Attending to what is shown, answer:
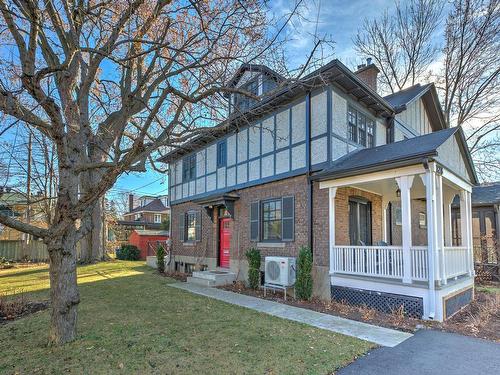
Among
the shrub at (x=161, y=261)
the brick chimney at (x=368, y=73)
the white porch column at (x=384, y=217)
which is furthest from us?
the shrub at (x=161, y=261)

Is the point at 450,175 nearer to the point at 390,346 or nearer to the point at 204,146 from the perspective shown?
the point at 390,346

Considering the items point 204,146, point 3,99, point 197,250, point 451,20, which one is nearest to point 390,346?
point 3,99

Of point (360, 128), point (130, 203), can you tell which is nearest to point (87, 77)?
point (360, 128)

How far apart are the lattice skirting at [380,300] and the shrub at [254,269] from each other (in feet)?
8.99

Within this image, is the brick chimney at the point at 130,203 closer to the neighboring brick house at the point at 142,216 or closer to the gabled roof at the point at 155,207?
the neighboring brick house at the point at 142,216

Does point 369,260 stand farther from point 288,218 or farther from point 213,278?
point 213,278

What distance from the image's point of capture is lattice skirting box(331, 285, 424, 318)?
714cm

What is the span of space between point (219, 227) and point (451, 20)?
1616cm

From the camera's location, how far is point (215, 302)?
338 inches

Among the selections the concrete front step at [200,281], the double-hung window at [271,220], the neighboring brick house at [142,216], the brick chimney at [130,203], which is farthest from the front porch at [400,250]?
the brick chimney at [130,203]

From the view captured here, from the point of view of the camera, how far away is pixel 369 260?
8.16 m

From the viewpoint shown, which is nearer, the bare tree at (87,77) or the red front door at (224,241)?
the bare tree at (87,77)

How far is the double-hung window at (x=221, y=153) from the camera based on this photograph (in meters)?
13.9

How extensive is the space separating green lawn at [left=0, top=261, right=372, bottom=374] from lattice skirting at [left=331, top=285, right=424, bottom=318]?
2444 mm
